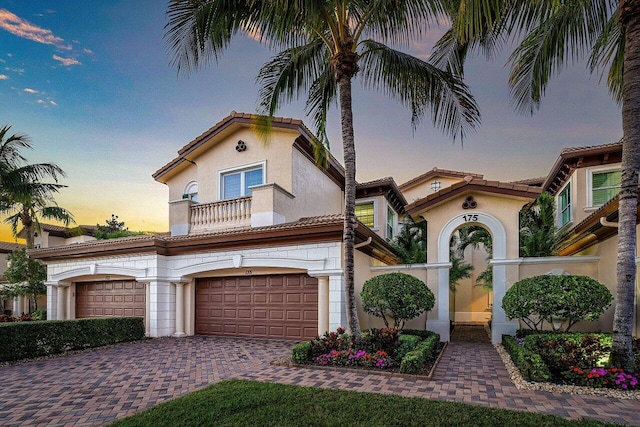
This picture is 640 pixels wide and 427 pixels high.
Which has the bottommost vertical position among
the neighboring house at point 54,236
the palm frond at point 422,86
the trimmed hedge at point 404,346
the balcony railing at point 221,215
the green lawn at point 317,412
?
the trimmed hedge at point 404,346

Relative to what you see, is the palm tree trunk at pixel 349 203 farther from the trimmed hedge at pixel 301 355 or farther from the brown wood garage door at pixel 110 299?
the brown wood garage door at pixel 110 299

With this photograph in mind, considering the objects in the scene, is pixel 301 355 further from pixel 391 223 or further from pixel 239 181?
pixel 391 223

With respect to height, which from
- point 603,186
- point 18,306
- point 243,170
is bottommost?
point 18,306

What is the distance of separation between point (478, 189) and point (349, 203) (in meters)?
5.11

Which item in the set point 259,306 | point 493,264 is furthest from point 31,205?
point 493,264

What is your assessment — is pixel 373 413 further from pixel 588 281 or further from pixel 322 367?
pixel 588 281

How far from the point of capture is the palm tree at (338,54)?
7.71 metres

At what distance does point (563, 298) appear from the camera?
8180mm

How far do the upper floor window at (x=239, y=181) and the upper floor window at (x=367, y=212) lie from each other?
19.9ft

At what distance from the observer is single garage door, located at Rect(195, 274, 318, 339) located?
1148 centimetres

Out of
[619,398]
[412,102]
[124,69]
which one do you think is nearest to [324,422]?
[619,398]

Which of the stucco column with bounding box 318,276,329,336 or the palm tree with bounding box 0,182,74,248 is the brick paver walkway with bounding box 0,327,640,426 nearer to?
the stucco column with bounding box 318,276,329,336

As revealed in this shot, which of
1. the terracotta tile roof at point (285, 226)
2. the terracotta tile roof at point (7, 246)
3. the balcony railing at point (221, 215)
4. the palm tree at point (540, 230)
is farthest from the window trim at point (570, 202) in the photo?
the terracotta tile roof at point (7, 246)

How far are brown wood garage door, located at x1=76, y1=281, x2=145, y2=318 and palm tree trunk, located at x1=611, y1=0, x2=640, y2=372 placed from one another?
46.9ft
